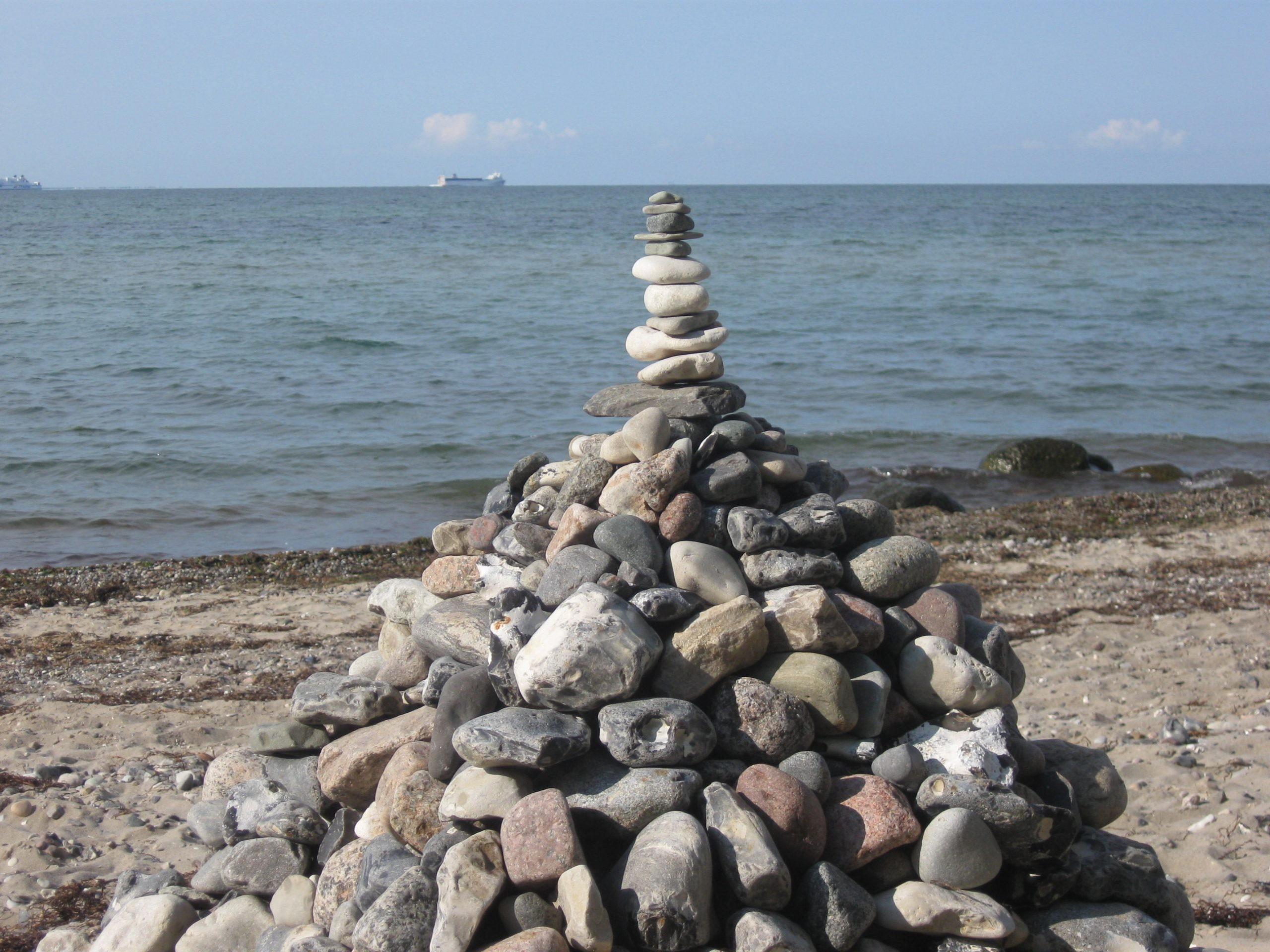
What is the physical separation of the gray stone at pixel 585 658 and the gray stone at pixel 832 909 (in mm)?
831

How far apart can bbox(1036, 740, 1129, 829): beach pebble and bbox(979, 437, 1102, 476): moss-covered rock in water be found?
12.1 m

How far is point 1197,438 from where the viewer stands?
709 inches

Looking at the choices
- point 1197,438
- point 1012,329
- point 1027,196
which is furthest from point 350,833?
point 1027,196

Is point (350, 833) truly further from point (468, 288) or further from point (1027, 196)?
point (1027, 196)

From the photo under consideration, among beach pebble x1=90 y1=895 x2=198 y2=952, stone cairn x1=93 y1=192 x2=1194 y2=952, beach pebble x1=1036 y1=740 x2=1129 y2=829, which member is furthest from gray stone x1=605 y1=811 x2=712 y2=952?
beach pebble x1=90 y1=895 x2=198 y2=952

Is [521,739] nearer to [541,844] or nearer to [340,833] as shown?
[541,844]

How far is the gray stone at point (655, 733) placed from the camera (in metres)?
3.57

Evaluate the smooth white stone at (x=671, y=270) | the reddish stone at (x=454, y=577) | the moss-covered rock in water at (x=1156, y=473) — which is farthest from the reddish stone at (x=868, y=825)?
the moss-covered rock in water at (x=1156, y=473)

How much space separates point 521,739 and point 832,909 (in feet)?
3.59

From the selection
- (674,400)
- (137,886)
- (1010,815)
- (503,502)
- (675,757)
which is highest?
(674,400)

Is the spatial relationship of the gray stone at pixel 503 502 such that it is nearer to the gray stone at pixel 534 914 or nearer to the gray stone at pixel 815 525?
the gray stone at pixel 815 525

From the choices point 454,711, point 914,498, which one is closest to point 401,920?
point 454,711

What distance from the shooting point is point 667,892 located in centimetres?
324

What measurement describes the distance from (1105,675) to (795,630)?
448 centimetres
